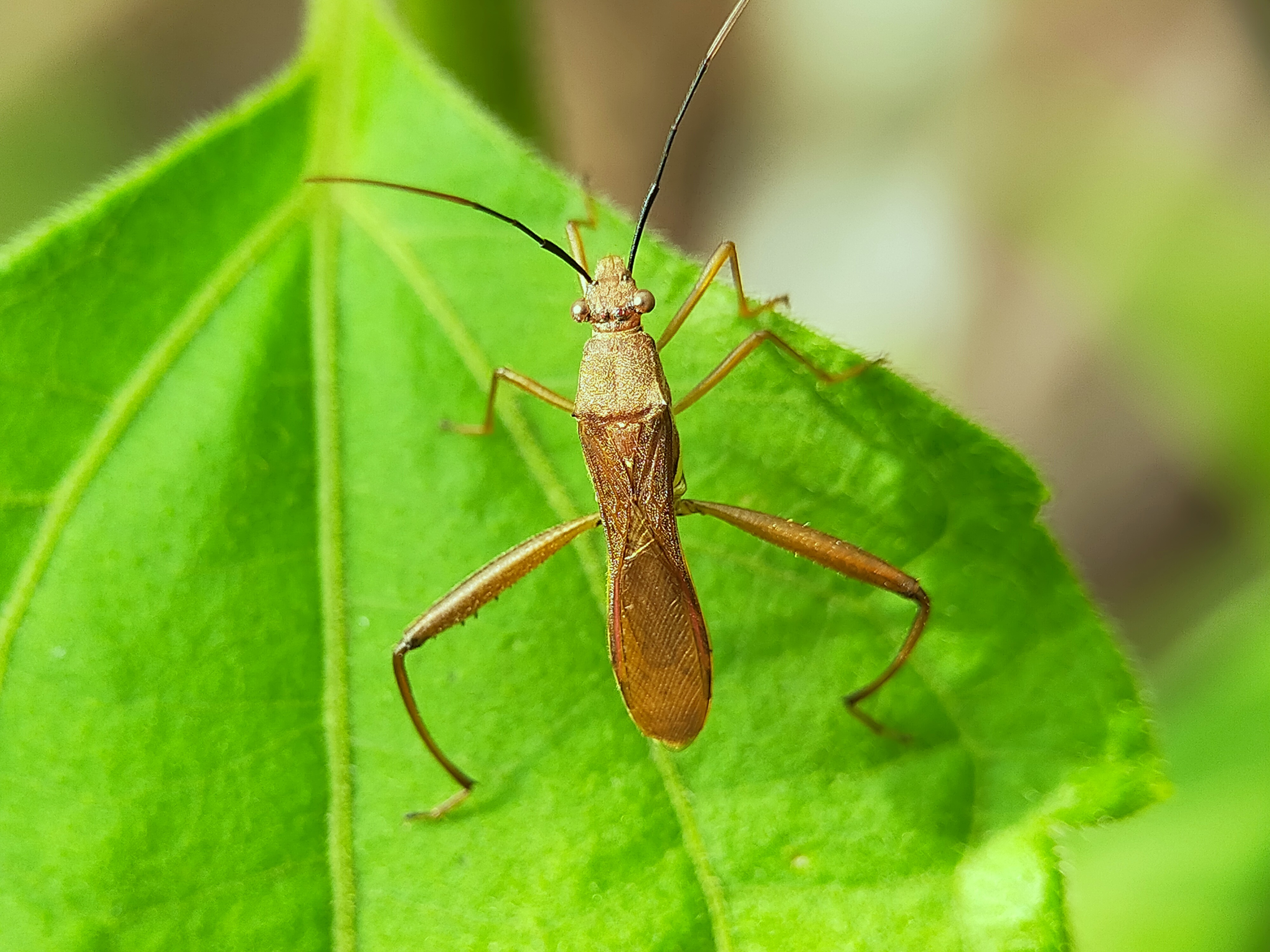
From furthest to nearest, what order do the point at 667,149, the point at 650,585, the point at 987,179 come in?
the point at 987,179
the point at 667,149
the point at 650,585

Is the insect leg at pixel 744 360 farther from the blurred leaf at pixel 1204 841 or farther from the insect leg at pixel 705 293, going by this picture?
the blurred leaf at pixel 1204 841

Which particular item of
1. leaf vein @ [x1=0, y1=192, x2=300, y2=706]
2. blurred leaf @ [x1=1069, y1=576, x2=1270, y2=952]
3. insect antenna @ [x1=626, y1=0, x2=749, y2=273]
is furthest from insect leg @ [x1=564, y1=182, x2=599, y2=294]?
blurred leaf @ [x1=1069, y1=576, x2=1270, y2=952]

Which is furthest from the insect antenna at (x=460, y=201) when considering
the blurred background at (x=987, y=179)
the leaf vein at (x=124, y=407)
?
the blurred background at (x=987, y=179)

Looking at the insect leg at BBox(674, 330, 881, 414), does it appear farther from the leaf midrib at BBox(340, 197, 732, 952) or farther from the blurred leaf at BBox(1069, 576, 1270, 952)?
the blurred leaf at BBox(1069, 576, 1270, 952)

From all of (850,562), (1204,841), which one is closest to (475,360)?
(850,562)

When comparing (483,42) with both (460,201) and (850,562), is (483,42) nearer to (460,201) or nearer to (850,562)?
(460,201)

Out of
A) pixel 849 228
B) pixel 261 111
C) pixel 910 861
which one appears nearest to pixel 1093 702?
pixel 910 861
